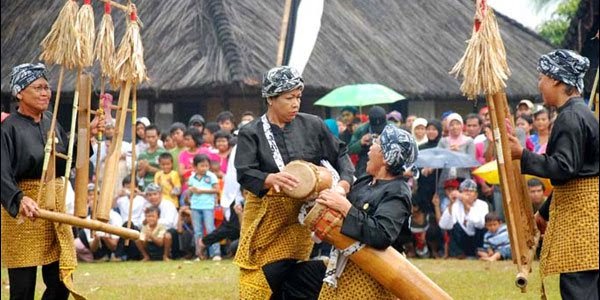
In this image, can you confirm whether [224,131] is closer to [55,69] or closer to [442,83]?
[55,69]

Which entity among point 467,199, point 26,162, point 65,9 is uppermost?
point 65,9

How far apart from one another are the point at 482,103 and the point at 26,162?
1702 centimetres

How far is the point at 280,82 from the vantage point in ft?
26.0

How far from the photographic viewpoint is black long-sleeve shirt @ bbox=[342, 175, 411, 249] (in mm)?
6625

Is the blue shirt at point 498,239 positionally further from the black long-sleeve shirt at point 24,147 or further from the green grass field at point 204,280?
the black long-sleeve shirt at point 24,147

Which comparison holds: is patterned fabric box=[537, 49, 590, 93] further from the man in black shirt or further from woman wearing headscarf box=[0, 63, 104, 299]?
woman wearing headscarf box=[0, 63, 104, 299]

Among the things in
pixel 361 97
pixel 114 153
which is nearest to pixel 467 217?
pixel 361 97

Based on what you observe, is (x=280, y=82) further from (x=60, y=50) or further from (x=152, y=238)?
(x=152, y=238)

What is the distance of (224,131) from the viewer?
602 inches

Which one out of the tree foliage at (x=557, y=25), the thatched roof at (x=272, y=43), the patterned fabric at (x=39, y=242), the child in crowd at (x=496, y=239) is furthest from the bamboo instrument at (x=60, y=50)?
the tree foliage at (x=557, y=25)

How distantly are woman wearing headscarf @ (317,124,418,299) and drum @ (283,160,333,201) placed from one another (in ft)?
1.01

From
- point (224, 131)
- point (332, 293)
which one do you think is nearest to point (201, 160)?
point (224, 131)

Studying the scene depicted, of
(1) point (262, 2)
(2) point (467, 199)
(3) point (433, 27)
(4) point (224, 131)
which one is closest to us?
(2) point (467, 199)

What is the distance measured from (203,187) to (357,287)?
8.17 metres
